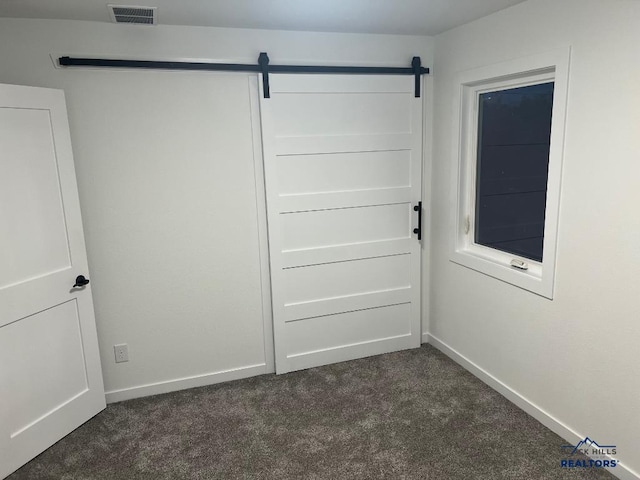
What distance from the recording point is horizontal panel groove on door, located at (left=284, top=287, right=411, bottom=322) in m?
3.32

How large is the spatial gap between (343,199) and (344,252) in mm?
391

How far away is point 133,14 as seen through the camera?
8.15 feet

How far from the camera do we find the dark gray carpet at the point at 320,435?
2338 mm

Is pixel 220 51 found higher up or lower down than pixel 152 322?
higher up

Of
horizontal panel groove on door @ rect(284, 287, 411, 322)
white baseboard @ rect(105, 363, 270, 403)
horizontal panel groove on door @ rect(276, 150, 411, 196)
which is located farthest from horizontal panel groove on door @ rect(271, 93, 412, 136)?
white baseboard @ rect(105, 363, 270, 403)

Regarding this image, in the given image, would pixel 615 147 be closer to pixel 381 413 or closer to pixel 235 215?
pixel 381 413

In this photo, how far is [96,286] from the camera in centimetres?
290

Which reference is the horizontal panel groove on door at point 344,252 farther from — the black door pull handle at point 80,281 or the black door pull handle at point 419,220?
→ the black door pull handle at point 80,281

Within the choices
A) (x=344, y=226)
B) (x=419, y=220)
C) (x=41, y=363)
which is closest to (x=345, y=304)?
(x=344, y=226)

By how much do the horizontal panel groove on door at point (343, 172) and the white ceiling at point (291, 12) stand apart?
0.83 m

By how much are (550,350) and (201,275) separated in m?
2.20

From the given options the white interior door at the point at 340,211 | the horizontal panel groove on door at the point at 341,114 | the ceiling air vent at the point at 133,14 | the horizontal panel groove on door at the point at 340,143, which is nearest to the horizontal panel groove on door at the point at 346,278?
the white interior door at the point at 340,211

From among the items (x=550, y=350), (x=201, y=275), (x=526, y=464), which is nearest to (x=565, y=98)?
(x=550, y=350)

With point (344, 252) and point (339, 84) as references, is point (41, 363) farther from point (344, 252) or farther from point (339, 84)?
point (339, 84)
